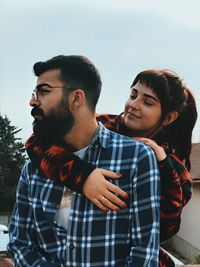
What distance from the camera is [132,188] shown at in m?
2.52

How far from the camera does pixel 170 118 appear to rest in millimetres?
2971

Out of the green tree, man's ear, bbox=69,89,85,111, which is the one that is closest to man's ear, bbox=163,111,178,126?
man's ear, bbox=69,89,85,111

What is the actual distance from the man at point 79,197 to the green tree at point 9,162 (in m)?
34.6

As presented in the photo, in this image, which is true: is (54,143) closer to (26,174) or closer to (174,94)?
(26,174)

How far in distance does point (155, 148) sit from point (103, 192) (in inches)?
13.7

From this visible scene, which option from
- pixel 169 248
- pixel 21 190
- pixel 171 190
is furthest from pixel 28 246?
pixel 169 248

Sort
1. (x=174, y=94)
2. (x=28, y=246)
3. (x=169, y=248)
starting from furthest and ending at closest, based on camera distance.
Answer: (x=169, y=248), (x=174, y=94), (x=28, y=246)

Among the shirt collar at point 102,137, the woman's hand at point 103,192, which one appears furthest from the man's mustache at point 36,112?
the woman's hand at point 103,192

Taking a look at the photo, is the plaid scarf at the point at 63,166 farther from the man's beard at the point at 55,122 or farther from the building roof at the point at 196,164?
the building roof at the point at 196,164

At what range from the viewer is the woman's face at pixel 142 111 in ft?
9.43

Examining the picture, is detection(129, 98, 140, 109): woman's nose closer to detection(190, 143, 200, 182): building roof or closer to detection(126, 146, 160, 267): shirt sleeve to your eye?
detection(126, 146, 160, 267): shirt sleeve

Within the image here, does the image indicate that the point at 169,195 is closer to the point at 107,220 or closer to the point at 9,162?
the point at 107,220

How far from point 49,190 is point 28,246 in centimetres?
31

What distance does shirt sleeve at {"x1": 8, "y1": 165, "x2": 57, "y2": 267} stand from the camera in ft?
8.71
